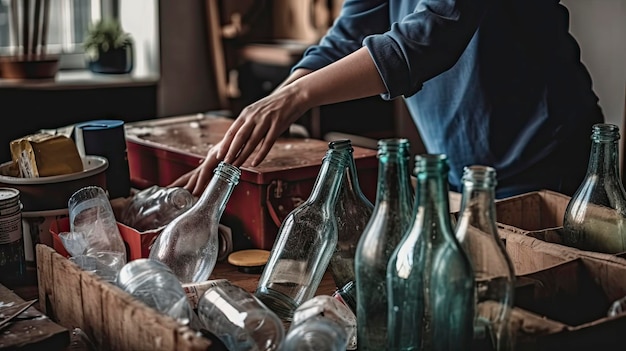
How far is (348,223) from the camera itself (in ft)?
3.83

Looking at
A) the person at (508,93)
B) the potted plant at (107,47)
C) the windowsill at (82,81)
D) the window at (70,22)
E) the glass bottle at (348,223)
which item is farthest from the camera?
the window at (70,22)

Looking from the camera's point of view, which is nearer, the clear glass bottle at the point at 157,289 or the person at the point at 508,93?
the clear glass bottle at the point at 157,289

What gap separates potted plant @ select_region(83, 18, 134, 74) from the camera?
10.3 ft

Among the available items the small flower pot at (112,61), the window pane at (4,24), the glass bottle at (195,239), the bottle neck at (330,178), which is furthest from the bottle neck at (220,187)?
the window pane at (4,24)

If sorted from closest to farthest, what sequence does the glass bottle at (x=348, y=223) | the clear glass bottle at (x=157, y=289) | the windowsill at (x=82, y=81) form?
1. the clear glass bottle at (x=157, y=289)
2. the glass bottle at (x=348, y=223)
3. the windowsill at (x=82, y=81)

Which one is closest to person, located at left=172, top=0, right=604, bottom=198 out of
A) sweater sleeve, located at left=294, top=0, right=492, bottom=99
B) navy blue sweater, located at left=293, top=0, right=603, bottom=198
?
navy blue sweater, located at left=293, top=0, right=603, bottom=198

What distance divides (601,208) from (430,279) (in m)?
0.40

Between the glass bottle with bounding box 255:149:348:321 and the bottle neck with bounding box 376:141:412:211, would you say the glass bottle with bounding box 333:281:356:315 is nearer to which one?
the glass bottle with bounding box 255:149:348:321

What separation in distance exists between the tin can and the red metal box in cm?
34

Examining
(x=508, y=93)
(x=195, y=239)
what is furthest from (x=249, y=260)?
(x=508, y=93)

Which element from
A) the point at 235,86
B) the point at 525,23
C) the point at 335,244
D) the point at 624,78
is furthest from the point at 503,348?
the point at 235,86

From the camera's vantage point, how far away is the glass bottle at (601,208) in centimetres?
113

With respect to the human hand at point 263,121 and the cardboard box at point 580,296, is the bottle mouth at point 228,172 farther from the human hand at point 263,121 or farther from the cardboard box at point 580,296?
the cardboard box at point 580,296

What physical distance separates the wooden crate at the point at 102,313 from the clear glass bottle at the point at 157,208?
0.77ft
